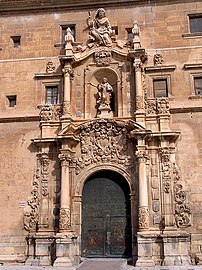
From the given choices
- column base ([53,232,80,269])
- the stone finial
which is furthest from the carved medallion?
column base ([53,232,80,269])

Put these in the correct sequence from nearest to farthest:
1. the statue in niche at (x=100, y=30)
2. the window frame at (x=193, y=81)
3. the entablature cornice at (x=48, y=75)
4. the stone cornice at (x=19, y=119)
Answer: the window frame at (x=193, y=81) → the stone cornice at (x=19, y=119) → the statue in niche at (x=100, y=30) → the entablature cornice at (x=48, y=75)

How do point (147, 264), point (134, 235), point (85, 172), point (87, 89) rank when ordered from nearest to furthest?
point (147, 264), point (134, 235), point (85, 172), point (87, 89)

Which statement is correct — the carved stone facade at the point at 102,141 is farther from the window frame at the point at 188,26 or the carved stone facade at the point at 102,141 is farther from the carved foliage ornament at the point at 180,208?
the window frame at the point at 188,26

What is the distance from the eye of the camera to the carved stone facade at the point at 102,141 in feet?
42.1

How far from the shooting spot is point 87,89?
14477mm

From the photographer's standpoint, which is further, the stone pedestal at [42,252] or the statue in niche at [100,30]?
the statue in niche at [100,30]

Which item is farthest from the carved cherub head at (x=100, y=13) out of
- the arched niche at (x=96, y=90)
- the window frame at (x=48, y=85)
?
the window frame at (x=48, y=85)

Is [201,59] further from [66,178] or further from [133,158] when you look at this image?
[66,178]

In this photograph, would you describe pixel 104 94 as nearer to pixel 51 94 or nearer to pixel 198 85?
pixel 51 94

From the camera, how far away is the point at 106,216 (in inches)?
528

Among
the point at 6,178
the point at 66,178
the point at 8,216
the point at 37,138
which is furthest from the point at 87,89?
the point at 8,216

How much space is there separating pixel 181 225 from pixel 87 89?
19.1 ft

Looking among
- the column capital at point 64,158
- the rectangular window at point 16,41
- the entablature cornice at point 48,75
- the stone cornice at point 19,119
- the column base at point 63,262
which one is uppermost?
the rectangular window at point 16,41

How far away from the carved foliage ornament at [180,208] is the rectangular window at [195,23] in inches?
222
